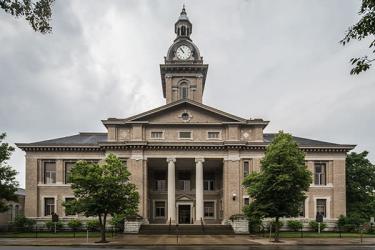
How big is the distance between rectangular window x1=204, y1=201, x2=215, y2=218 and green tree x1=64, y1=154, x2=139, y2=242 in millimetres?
19808

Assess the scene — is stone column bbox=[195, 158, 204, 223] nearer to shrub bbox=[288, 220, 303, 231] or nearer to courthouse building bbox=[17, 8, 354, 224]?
courthouse building bbox=[17, 8, 354, 224]

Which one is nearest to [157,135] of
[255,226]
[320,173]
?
[255,226]

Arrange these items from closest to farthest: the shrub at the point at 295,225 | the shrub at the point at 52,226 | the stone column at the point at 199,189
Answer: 1. the shrub at the point at 52,226
2. the shrub at the point at 295,225
3. the stone column at the point at 199,189

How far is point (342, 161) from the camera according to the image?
54938 millimetres

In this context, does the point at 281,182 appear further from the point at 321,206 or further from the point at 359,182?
the point at 359,182

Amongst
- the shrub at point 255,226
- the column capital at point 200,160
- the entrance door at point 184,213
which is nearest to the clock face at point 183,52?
the column capital at point 200,160

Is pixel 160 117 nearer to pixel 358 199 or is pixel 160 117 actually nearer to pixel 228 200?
pixel 228 200

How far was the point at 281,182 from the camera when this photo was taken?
127ft

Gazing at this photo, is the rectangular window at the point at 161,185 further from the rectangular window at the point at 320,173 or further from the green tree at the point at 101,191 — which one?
the green tree at the point at 101,191

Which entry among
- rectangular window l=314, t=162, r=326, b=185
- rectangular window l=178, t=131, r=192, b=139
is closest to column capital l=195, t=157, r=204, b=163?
rectangular window l=178, t=131, r=192, b=139

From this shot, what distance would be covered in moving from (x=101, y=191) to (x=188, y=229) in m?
14.1

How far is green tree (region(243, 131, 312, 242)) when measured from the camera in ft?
128

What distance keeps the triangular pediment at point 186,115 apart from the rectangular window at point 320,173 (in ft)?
35.1

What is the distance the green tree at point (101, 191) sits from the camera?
37688mm
